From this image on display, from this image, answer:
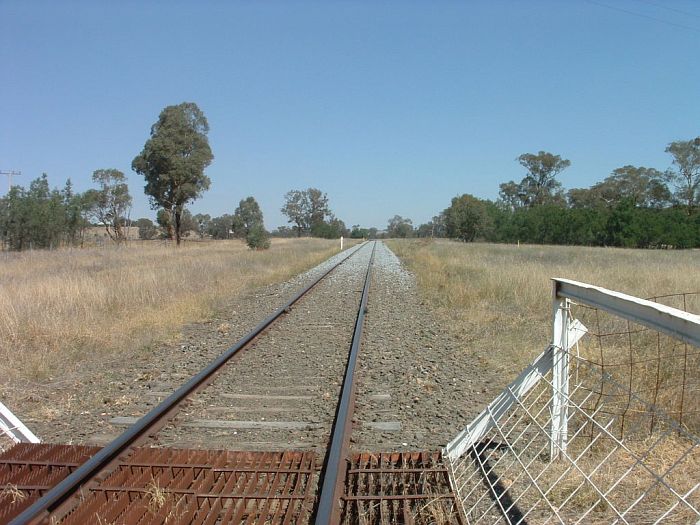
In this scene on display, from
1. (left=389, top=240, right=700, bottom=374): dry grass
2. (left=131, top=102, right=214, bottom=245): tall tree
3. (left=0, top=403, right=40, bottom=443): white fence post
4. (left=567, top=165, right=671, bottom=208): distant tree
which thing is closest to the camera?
(left=0, top=403, right=40, bottom=443): white fence post

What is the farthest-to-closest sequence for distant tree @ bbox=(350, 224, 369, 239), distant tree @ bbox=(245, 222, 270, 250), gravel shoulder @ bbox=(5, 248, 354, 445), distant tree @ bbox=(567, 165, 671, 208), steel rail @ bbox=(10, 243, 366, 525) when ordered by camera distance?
1. distant tree @ bbox=(350, 224, 369, 239)
2. distant tree @ bbox=(567, 165, 671, 208)
3. distant tree @ bbox=(245, 222, 270, 250)
4. gravel shoulder @ bbox=(5, 248, 354, 445)
5. steel rail @ bbox=(10, 243, 366, 525)

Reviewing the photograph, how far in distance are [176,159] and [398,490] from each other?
168ft

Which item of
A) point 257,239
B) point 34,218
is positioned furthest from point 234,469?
point 257,239

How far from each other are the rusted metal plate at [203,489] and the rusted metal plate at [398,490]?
0.30m

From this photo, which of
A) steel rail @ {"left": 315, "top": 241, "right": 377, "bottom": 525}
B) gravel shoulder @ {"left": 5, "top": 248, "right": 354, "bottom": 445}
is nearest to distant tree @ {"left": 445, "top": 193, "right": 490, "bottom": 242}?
gravel shoulder @ {"left": 5, "top": 248, "right": 354, "bottom": 445}

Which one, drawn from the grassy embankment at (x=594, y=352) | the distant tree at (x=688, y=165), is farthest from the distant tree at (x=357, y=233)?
the grassy embankment at (x=594, y=352)

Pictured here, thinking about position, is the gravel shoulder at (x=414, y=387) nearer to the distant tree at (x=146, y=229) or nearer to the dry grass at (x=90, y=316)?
the dry grass at (x=90, y=316)

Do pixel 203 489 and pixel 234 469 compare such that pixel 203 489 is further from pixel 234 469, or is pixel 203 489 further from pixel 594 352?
pixel 594 352

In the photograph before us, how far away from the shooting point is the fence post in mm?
3805

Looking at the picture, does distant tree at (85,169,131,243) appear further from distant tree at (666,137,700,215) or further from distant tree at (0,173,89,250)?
distant tree at (666,137,700,215)

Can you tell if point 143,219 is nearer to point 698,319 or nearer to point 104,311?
point 104,311

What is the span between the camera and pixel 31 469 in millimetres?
3787

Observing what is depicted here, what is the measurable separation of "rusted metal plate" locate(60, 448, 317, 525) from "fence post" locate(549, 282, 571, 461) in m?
1.79

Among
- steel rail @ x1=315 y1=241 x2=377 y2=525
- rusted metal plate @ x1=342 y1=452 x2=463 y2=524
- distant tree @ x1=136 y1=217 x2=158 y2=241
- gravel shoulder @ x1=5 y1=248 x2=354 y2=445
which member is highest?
distant tree @ x1=136 y1=217 x2=158 y2=241
